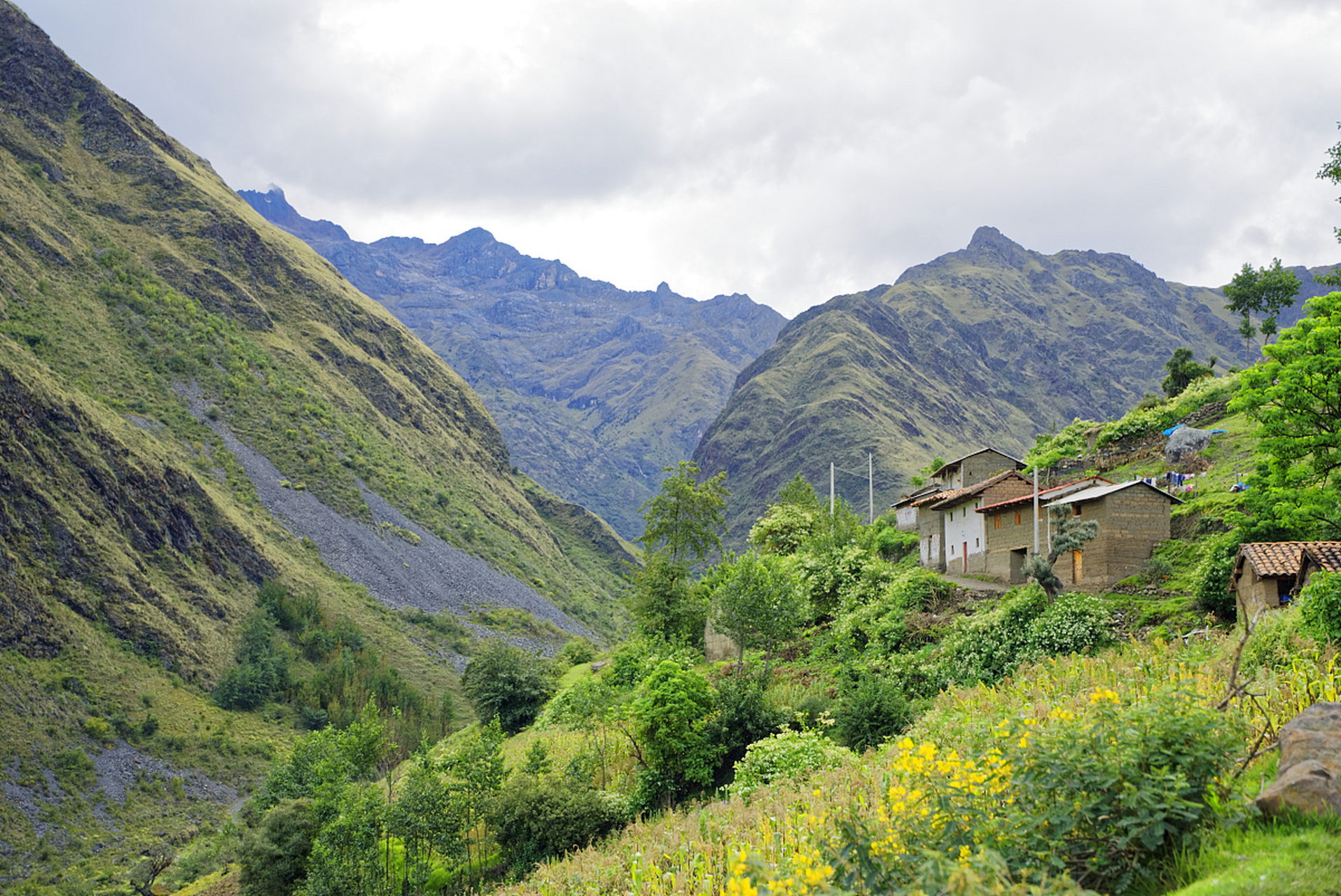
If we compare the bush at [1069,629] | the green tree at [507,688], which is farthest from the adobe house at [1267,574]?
the green tree at [507,688]

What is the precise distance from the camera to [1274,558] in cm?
1817

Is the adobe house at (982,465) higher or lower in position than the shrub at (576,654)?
higher

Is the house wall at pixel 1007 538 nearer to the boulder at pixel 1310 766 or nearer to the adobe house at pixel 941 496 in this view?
the adobe house at pixel 941 496

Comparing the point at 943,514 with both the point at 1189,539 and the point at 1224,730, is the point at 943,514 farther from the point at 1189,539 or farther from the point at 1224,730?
the point at 1224,730

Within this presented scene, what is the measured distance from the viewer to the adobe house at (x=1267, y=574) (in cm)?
1786

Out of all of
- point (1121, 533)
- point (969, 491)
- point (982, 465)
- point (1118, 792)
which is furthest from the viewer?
point (982, 465)

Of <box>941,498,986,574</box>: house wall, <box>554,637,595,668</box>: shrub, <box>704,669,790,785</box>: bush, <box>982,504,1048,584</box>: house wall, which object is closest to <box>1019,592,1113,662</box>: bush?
<box>704,669,790,785</box>: bush

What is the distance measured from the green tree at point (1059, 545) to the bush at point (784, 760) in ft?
27.7

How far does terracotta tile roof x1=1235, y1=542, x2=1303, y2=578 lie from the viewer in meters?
17.8

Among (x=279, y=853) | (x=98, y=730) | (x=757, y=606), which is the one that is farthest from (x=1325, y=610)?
(x=98, y=730)

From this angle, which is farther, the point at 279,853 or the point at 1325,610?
the point at 279,853

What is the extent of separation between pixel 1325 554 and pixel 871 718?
1005 centimetres

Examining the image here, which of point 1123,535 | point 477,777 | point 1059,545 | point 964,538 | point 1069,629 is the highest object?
point 1123,535

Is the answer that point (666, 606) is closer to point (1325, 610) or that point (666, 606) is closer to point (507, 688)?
point (507, 688)
